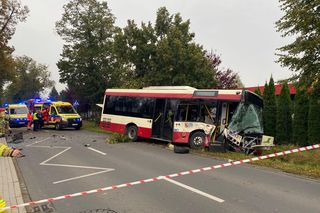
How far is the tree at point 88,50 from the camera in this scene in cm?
3644

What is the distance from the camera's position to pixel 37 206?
7.04 meters

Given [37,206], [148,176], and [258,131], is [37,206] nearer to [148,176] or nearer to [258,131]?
[148,176]

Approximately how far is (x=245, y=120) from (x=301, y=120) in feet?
26.2

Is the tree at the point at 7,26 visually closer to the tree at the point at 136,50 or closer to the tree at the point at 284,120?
the tree at the point at 136,50

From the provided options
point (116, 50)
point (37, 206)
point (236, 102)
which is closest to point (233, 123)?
point (236, 102)

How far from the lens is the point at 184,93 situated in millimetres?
17156

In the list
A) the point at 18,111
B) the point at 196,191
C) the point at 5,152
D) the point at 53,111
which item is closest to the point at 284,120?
the point at 196,191

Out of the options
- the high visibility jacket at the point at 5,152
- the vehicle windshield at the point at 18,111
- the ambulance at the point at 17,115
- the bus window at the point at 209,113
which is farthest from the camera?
the vehicle windshield at the point at 18,111

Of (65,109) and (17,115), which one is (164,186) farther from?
(17,115)

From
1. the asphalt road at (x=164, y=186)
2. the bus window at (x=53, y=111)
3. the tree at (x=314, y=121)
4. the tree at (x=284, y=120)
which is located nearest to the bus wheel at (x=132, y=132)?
the asphalt road at (x=164, y=186)

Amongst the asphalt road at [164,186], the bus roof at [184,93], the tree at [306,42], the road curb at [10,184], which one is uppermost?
the tree at [306,42]

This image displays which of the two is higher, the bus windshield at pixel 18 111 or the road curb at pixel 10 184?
the bus windshield at pixel 18 111

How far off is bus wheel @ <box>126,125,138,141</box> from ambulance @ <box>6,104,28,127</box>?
1751 cm

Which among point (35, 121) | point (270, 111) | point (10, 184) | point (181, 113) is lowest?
point (10, 184)
